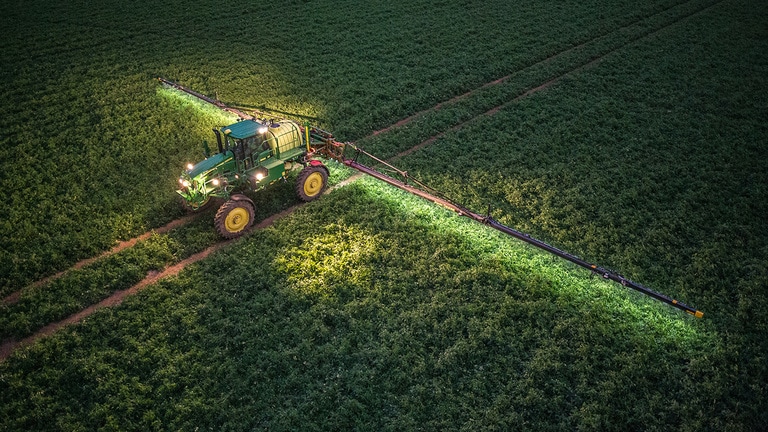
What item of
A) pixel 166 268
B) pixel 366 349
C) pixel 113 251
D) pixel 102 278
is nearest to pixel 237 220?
pixel 166 268

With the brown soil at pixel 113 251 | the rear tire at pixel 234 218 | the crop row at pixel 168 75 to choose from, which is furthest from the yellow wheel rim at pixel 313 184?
the crop row at pixel 168 75

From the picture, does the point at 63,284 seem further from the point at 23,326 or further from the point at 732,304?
the point at 732,304

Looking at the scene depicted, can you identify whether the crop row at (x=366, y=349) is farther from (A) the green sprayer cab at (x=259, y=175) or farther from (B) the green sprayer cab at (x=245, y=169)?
(B) the green sprayer cab at (x=245, y=169)

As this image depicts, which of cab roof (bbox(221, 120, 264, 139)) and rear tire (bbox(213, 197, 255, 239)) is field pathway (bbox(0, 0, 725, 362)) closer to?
rear tire (bbox(213, 197, 255, 239))

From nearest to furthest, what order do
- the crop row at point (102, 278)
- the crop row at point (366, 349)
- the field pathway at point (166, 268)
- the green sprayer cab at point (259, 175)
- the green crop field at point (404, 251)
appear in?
the crop row at point (366, 349)
the green crop field at point (404, 251)
the field pathway at point (166, 268)
the crop row at point (102, 278)
the green sprayer cab at point (259, 175)

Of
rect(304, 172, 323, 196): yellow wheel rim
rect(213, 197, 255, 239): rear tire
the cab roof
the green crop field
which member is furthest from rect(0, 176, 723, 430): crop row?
the cab roof

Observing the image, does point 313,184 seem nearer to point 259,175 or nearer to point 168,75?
point 259,175

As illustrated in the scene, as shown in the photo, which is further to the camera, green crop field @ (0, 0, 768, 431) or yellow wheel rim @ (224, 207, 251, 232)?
yellow wheel rim @ (224, 207, 251, 232)
